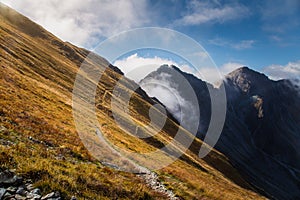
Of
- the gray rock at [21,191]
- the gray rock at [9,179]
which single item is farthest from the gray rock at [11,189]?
the gray rock at [9,179]

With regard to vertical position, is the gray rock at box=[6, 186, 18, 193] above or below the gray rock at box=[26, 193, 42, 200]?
below

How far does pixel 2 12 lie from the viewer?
126 meters

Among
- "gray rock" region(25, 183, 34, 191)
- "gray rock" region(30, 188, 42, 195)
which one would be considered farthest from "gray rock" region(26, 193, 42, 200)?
"gray rock" region(25, 183, 34, 191)

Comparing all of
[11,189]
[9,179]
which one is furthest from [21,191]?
[9,179]

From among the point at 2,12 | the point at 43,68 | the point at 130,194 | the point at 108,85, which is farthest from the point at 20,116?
the point at 2,12

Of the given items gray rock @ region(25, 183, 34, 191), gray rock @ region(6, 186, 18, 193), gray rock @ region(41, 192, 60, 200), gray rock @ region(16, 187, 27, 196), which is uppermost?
gray rock @ region(41, 192, 60, 200)

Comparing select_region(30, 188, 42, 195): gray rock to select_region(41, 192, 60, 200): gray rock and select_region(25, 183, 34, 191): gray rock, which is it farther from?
select_region(41, 192, 60, 200): gray rock

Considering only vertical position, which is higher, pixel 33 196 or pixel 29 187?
pixel 33 196

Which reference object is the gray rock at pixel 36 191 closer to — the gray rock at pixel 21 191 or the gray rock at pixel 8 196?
the gray rock at pixel 21 191

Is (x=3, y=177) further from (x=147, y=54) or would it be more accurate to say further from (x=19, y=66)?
(x=19, y=66)

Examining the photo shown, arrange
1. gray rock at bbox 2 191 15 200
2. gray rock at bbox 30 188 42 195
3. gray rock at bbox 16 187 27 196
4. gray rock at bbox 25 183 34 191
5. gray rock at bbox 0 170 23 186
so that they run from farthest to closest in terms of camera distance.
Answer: gray rock at bbox 25 183 34 191 → gray rock at bbox 0 170 23 186 → gray rock at bbox 30 188 42 195 → gray rock at bbox 16 187 27 196 → gray rock at bbox 2 191 15 200

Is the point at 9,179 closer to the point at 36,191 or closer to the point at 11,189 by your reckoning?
the point at 11,189

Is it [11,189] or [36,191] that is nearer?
[11,189]

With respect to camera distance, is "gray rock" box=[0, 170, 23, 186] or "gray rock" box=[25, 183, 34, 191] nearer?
"gray rock" box=[0, 170, 23, 186]
